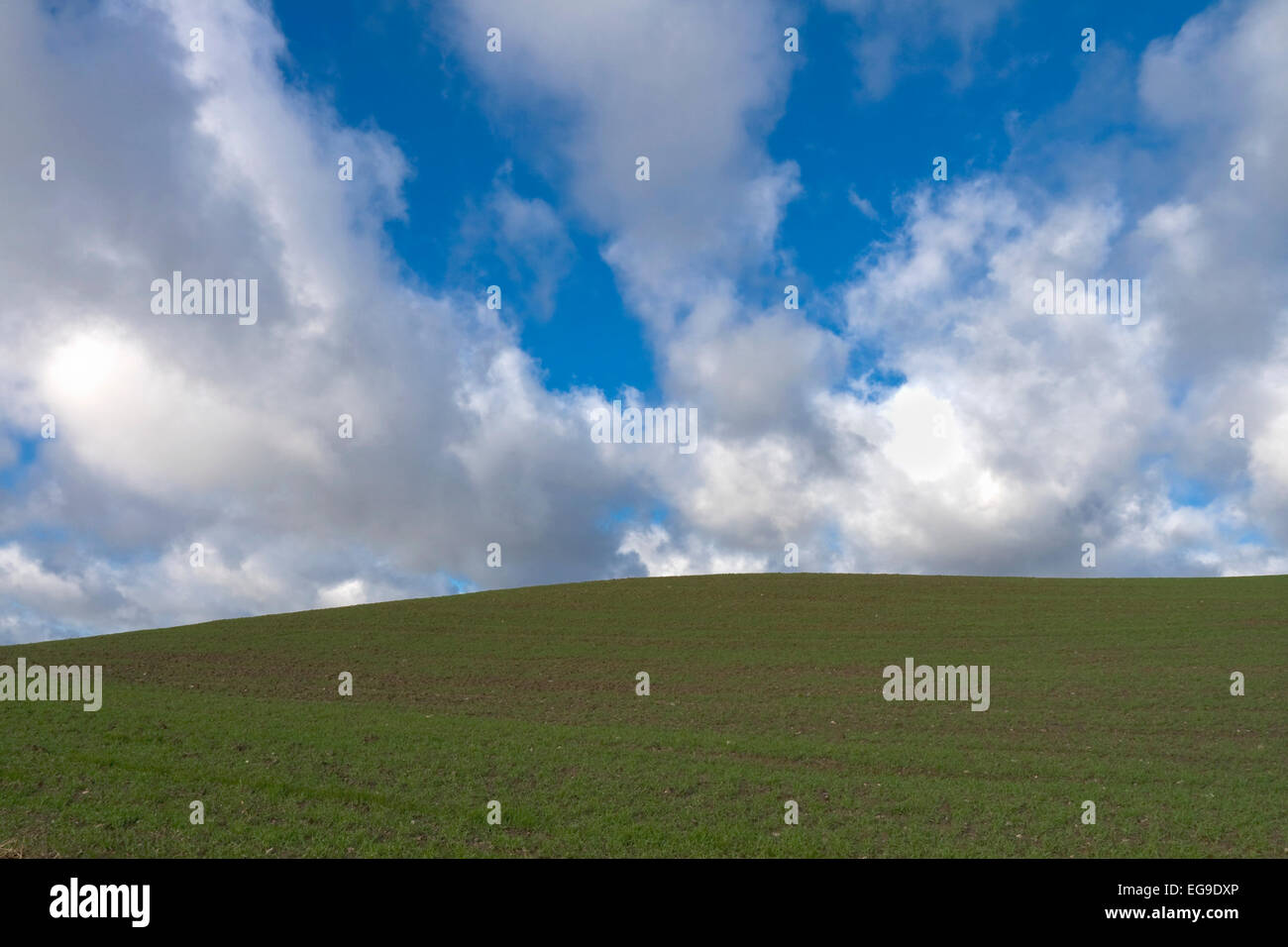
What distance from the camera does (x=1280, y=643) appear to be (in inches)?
1815

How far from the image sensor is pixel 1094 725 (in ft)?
99.7

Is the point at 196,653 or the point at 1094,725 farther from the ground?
the point at 196,653

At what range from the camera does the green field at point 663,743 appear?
17.4m

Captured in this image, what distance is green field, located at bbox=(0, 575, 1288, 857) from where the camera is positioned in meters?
17.4

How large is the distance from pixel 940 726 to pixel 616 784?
16.7 m

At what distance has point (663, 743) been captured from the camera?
27.2 meters

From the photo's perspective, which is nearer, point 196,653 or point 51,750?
point 51,750
